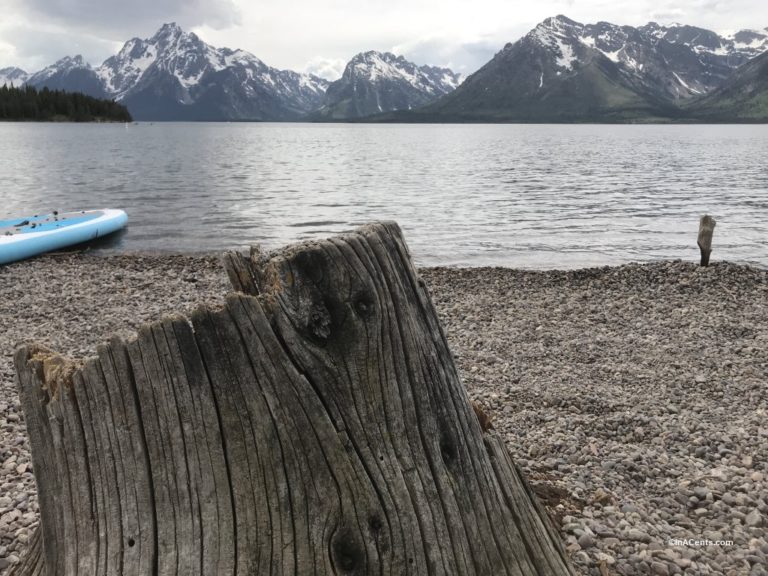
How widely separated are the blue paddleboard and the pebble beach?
1.60 m

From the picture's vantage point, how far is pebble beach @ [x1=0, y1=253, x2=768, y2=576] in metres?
5.51

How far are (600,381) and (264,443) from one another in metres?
8.25

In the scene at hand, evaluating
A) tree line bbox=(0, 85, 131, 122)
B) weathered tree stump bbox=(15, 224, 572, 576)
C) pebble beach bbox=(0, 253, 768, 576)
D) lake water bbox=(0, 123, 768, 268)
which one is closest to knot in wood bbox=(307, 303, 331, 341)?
weathered tree stump bbox=(15, 224, 572, 576)

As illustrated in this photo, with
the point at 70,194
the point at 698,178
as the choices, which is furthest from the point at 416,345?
the point at 698,178

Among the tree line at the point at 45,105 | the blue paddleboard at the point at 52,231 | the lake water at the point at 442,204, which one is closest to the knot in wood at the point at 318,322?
the lake water at the point at 442,204

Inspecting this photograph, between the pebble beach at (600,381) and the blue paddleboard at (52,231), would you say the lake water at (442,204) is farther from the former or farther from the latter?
the pebble beach at (600,381)

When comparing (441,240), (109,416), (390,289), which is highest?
(390,289)

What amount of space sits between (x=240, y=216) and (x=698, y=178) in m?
40.4

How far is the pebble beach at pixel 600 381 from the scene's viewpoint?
5.51 m

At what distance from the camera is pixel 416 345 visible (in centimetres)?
291

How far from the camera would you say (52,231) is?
23.0m

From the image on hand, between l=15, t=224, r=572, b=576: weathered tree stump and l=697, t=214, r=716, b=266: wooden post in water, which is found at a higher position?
A: l=15, t=224, r=572, b=576: weathered tree stump

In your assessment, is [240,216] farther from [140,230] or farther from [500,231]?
[500,231]

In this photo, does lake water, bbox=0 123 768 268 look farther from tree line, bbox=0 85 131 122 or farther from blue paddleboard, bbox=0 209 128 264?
tree line, bbox=0 85 131 122
